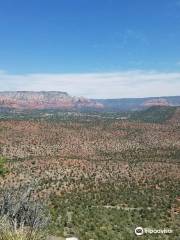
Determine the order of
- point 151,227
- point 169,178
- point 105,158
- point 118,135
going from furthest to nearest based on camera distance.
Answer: point 118,135
point 105,158
point 169,178
point 151,227

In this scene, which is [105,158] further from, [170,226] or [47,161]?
[170,226]

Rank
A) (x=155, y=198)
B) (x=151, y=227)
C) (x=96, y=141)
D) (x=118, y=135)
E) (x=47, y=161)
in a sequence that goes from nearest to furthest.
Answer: (x=151, y=227), (x=155, y=198), (x=47, y=161), (x=96, y=141), (x=118, y=135)

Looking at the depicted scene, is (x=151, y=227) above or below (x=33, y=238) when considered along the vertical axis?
below

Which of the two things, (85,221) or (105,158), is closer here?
(85,221)

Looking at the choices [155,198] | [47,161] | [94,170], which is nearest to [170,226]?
[155,198]

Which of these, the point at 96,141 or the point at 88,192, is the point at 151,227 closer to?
the point at 88,192

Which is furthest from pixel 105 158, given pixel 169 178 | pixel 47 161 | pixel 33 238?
pixel 33 238

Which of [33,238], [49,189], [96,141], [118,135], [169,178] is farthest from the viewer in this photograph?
[118,135]

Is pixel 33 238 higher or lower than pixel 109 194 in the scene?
higher

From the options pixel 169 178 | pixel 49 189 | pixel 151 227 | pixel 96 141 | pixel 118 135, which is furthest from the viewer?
pixel 118 135
